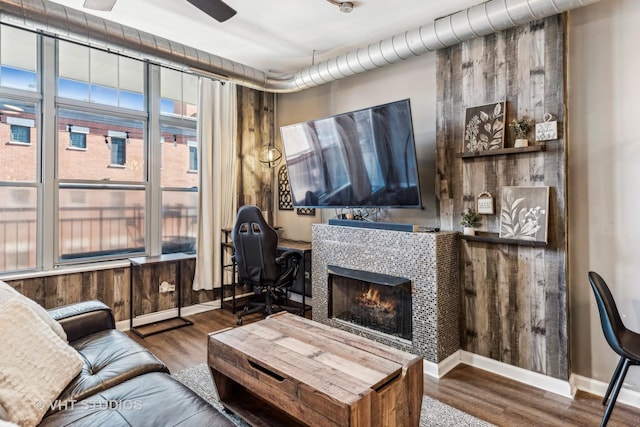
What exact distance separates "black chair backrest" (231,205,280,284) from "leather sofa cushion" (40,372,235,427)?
6.45 feet

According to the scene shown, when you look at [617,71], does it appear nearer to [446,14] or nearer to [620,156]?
[620,156]

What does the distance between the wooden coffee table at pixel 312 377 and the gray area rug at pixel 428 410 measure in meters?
0.21

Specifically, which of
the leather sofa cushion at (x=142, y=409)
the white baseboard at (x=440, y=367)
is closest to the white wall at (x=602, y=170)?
the white baseboard at (x=440, y=367)

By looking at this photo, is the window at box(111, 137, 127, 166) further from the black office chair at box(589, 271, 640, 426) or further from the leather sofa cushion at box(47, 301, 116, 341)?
the black office chair at box(589, 271, 640, 426)

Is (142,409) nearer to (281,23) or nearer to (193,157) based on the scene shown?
(281,23)

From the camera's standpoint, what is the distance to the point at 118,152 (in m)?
3.71

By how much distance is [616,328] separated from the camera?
1950 millimetres

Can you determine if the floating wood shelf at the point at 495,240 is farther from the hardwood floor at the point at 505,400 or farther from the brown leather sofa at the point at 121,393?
the brown leather sofa at the point at 121,393

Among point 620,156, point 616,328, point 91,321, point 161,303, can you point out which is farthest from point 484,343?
point 161,303

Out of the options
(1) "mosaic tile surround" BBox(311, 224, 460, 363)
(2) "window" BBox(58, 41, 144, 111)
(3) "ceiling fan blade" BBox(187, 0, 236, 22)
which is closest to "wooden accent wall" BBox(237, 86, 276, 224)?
(2) "window" BBox(58, 41, 144, 111)

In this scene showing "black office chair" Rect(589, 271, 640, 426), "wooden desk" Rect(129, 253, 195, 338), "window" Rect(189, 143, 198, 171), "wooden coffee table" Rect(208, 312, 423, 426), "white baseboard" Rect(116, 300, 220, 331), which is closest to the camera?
"wooden coffee table" Rect(208, 312, 423, 426)

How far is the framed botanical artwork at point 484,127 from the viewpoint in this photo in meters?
2.65

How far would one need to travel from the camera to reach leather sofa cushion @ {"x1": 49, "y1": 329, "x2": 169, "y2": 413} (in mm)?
1630

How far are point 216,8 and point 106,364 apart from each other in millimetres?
2104
